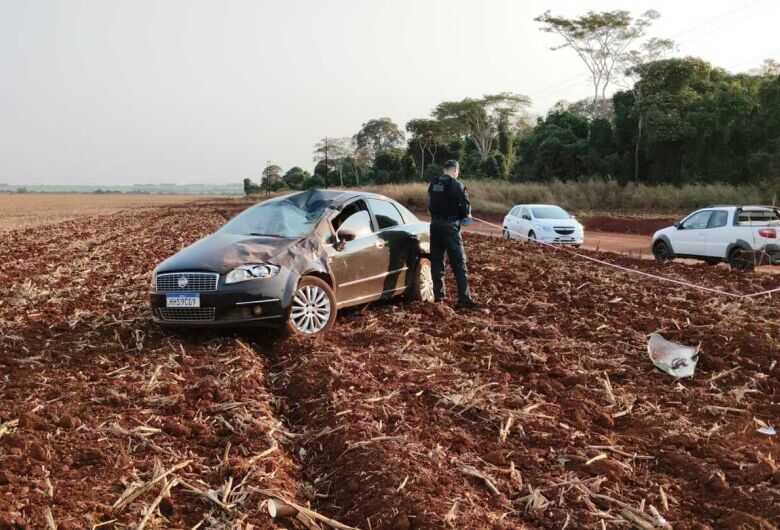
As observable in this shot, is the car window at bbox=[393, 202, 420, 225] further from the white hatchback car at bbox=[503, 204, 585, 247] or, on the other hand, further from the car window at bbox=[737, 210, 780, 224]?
the white hatchback car at bbox=[503, 204, 585, 247]

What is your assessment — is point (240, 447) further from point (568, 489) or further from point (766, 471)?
point (766, 471)

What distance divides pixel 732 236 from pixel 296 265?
440 inches

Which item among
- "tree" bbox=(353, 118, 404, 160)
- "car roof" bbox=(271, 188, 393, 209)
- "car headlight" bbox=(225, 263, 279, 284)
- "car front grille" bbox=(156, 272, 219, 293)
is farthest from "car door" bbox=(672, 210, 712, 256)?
"tree" bbox=(353, 118, 404, 160)

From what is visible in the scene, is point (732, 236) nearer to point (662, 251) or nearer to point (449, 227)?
point (662, 251)

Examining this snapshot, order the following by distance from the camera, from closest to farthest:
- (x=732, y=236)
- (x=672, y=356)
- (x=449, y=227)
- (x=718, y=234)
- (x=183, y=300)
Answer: (x=672, y=356)
(x=183, y=300)
(x=449, y=227)
(x=732, y=236)
(x=718, y=234)

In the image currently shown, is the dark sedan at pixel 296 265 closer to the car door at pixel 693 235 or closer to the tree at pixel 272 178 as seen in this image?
the car door at pixel 693 235

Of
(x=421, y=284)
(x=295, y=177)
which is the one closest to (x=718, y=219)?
(x=421, y=284)

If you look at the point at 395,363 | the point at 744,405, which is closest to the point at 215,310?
the point at 395,363

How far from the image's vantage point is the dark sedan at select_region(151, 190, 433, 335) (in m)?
6.97

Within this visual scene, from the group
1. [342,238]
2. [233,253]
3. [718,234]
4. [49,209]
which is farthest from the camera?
[49,209]

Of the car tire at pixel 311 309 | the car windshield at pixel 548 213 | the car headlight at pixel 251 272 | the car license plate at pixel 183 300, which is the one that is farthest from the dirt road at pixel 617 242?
the car license plate at pixel 183 300

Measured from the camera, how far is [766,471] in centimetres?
423

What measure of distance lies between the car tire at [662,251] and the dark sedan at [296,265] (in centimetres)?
931

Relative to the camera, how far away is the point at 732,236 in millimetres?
14812
